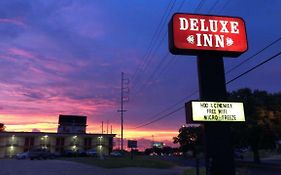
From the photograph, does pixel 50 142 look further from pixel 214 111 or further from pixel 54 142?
pixel 214 111

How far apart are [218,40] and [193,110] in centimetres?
464

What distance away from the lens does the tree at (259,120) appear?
45656mm

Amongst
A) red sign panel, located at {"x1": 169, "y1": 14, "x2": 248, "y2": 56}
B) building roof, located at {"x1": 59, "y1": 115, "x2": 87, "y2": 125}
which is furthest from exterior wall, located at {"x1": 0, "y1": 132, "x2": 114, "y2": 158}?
red sign panel, located at {"x1": 169, "y1": 14, "x2": 248, "y2": 56}

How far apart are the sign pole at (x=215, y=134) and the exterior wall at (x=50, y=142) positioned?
79425 millimetres

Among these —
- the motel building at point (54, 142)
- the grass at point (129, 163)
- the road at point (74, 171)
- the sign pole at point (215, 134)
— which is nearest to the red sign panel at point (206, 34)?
the sign pole at point (215, 134)

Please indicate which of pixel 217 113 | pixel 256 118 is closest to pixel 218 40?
pixel 217 113

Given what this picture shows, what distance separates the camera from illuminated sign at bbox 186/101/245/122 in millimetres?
17636

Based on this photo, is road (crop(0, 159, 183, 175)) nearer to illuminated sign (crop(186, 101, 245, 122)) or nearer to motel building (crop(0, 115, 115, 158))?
illuminated sign (crop(186, 101, 245, 122))

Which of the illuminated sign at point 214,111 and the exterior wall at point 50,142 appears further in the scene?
the exterior wall at point 50,142

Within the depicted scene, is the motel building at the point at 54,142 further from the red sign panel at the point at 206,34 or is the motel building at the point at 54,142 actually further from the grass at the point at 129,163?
the red sign panel at the point at 206,34

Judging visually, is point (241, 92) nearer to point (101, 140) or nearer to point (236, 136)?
point (236, 136)

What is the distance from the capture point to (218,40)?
19656 mm

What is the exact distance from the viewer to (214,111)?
18109 mm

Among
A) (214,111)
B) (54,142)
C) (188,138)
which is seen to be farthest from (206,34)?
(188,138)
